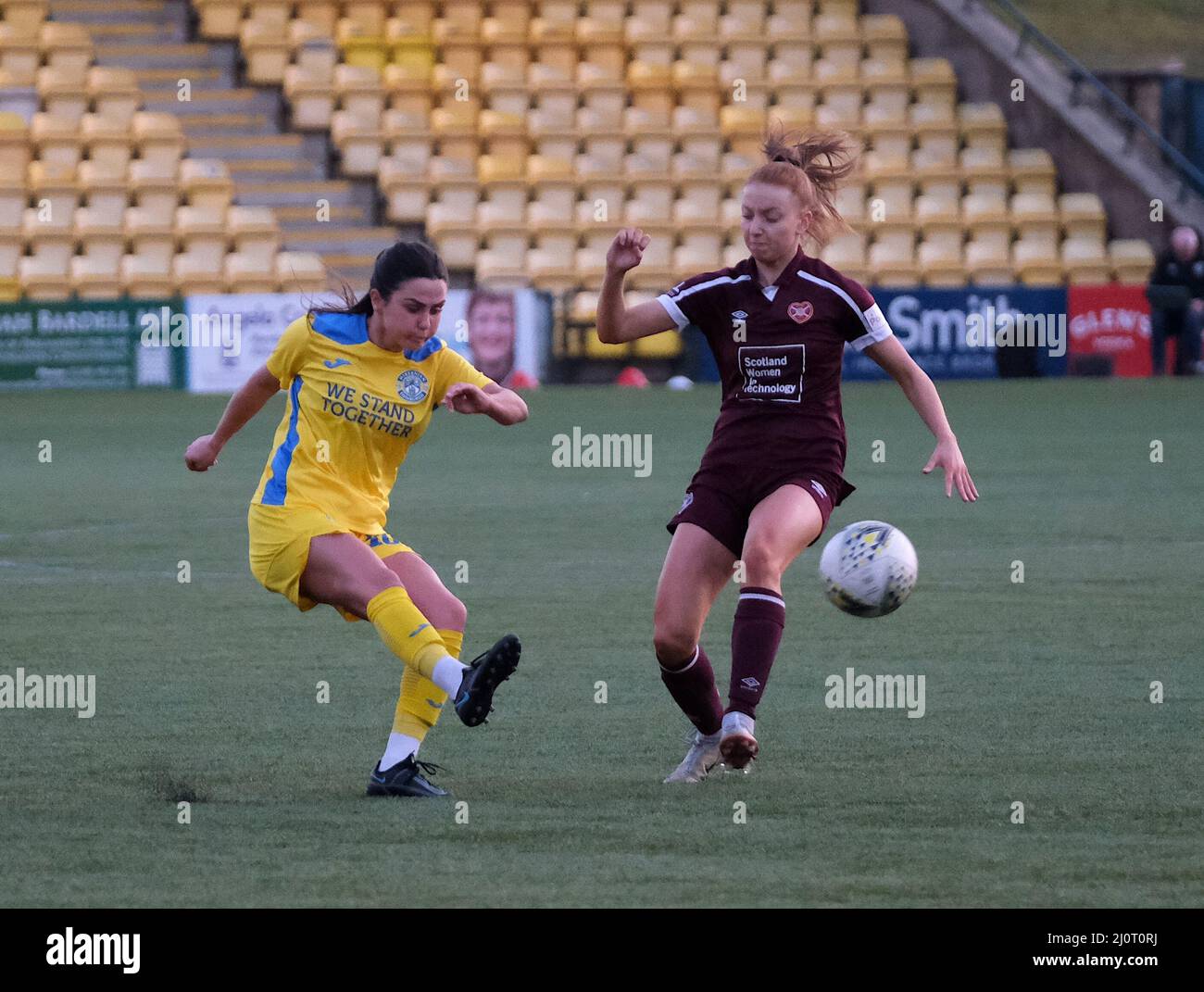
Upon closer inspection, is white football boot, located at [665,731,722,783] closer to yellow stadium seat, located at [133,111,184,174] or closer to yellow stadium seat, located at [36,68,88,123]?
yellow stadium seat, located at [133,111,184,174]

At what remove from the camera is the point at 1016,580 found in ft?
35.2

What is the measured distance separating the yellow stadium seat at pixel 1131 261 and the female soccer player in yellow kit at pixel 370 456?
20571 millimetres

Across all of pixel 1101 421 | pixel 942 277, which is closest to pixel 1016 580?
pixel 1101 421

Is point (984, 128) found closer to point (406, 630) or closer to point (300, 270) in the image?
point (300, 270)

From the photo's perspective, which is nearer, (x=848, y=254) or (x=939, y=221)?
(x=848, y=254)

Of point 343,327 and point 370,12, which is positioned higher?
point 370,12

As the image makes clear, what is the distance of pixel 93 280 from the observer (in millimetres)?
26016

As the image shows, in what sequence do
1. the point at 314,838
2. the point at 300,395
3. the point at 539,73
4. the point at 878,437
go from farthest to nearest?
the point at 539,73 < the point at 878,437 < the point at 300,395 < the point at 314,838

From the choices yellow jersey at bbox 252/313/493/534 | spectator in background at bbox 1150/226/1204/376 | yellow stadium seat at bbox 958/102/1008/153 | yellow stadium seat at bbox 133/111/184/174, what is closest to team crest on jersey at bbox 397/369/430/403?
yellow jersey at bbox 252/313/493/534

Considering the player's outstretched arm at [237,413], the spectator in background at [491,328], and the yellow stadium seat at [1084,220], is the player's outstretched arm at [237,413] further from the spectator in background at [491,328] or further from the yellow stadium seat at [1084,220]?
the yellow stadium seat at [1084,220]

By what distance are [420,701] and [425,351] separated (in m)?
1.04

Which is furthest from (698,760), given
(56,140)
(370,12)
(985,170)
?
(370,12)
